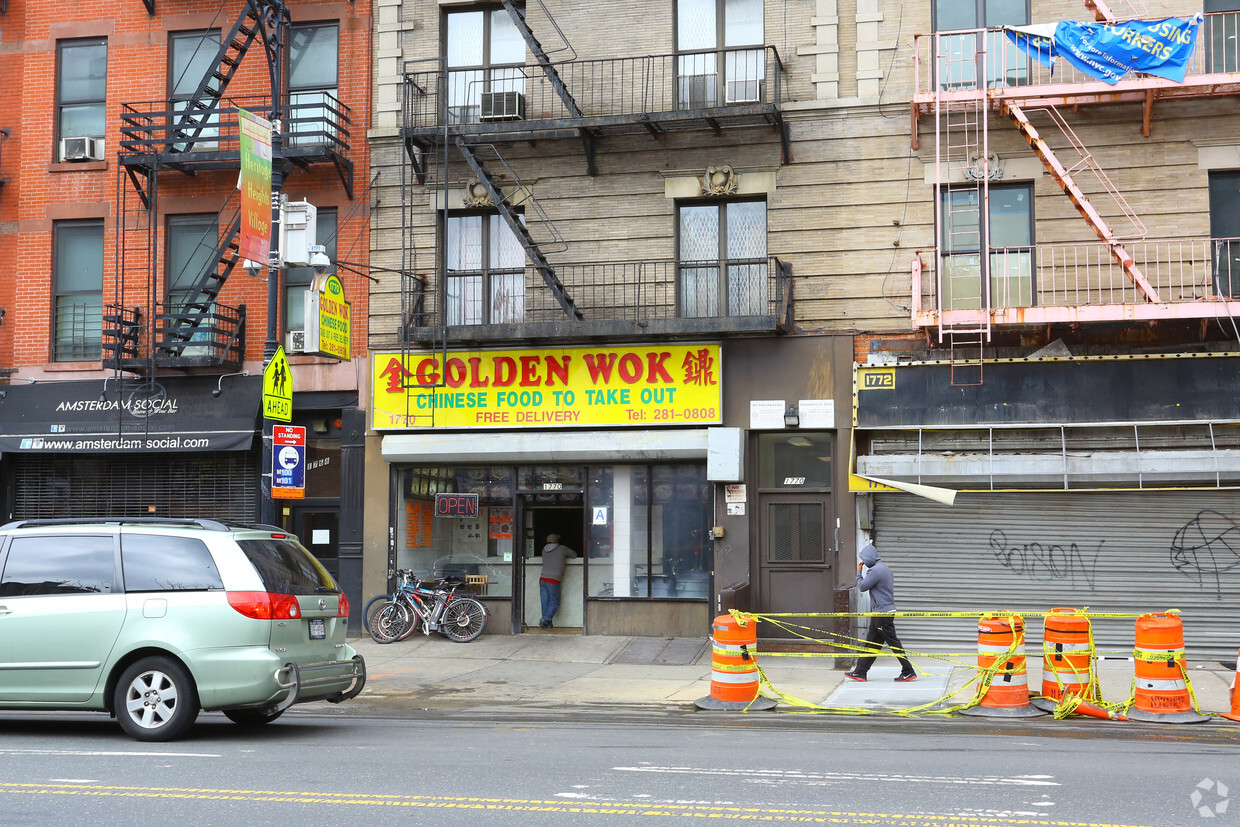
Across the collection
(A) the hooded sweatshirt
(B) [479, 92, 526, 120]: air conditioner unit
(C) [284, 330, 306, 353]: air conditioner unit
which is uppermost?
(B) [479, 92, 526, 120]: air conditioner unit

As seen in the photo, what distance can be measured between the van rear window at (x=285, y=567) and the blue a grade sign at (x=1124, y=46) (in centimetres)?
1117

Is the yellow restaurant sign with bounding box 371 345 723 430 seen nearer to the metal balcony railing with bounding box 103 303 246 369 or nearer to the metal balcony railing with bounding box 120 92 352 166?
the metal balcony railing with bounding box 103 303 246 369

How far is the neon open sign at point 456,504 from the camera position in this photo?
735 inches

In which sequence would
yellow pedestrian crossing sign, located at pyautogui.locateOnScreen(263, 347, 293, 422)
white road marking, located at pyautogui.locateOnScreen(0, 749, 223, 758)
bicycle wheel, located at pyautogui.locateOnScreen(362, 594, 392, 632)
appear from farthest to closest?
bicycle wheel, located at pyautogui.locateOnScreen(362, 594, 392, 632) → yellow pedestrian crossing sign, located at pyautogui.locateOnScreen(263, 347, 293, 422) → white road marking, located at pyautogui.locateOnScreen(0, 749, 223, 758)

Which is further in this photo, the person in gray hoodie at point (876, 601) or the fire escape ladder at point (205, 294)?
the fire escape ladder at point (205, 294)

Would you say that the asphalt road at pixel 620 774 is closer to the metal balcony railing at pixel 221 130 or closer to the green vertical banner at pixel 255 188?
the green vertical banner at pixel 255 188

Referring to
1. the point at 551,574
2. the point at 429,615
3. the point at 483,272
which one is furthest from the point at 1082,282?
the point at 429,615

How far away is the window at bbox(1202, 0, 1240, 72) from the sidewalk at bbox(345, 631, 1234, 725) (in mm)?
7826

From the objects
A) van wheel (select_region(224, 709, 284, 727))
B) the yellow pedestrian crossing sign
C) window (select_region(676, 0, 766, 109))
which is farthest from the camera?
window (select_region(676, 0, 766, 109))

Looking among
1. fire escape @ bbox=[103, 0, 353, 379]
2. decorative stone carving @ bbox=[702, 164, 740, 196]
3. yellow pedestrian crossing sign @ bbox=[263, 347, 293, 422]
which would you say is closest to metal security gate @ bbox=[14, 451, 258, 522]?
fire escape @ bbox=[103, 0, 353, 379]

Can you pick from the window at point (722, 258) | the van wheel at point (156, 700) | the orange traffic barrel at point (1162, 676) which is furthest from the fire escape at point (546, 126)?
the van wheel at point (156, 700)

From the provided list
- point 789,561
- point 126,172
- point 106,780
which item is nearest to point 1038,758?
point 106,780

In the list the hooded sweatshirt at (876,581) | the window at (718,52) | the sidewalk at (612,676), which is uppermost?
the window at (718,52)

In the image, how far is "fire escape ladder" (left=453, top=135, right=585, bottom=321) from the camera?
17672 mm
